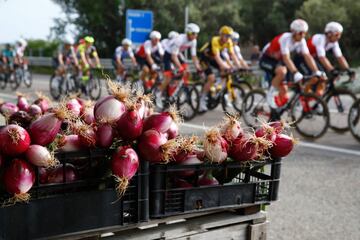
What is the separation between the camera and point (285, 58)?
8.98m

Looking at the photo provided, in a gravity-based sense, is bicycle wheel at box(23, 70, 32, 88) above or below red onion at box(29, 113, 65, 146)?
below

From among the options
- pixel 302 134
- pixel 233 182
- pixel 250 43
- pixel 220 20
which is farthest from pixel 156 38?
pixel 250 43

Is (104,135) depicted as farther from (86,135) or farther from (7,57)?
(7,57)

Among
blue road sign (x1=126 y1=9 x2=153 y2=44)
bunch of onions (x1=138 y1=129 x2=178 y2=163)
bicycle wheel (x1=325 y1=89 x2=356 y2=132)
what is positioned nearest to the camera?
bunch of onions (x1=138 y1=129 x2=178 y2=163)

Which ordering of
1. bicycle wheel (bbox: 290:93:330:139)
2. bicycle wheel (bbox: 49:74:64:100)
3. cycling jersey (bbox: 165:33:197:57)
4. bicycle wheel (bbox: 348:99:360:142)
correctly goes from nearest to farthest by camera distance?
bicycle wheel (bbox: 348:99:360:142) < bicycle wheel (bbox: 290:93:330:139) < cycling jersey (bbox: 165:33:197:57) < bicycle wheel (bbox: 49:74:64:100)

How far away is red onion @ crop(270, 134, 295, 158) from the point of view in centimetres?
240

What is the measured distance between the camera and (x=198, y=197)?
2291 mm

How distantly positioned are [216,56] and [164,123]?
9.56 meters

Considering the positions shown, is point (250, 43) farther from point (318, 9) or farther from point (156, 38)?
point (156, 38)

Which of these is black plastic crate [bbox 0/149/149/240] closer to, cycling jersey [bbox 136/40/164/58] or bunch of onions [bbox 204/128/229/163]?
bunch of onions [bbox 204/128/229/163]

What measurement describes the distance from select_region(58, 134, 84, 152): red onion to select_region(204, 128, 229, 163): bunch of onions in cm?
54

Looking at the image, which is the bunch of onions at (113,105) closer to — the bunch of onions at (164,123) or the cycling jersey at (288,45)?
the bunch of onions at (164,123)

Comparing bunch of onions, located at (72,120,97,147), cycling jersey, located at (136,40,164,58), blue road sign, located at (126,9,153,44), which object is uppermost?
blue road sign, located at (126,9,153,44)

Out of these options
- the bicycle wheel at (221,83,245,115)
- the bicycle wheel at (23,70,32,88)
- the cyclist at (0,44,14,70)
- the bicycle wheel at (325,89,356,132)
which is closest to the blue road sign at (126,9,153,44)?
the bicycle wheel at (23,70,32,88)
